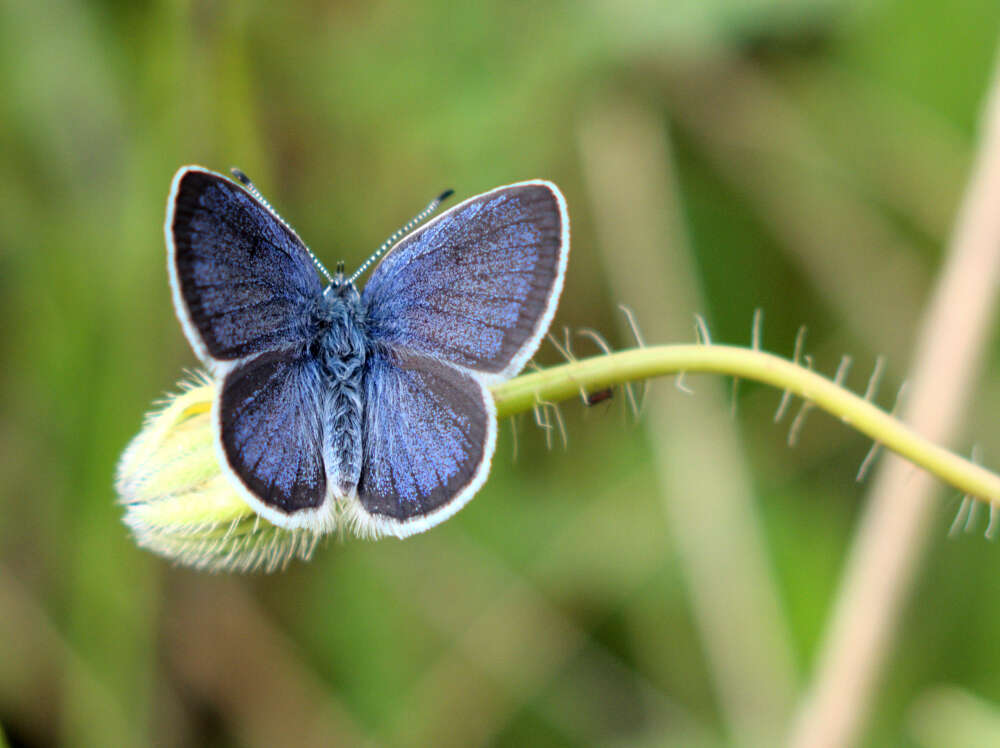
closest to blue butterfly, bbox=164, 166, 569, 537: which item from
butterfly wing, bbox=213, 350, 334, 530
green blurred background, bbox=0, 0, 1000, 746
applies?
butterfly wing, bbox=213, 350, 334, 530

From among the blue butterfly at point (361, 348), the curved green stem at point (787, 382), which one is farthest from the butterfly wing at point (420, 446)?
the curved green stem at point (787, 382)

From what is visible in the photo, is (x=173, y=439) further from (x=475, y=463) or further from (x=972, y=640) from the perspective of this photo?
(x=972, y=640)

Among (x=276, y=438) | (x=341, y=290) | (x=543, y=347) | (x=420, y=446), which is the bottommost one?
(x=543, y=347)

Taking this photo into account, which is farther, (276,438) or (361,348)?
(361,348)

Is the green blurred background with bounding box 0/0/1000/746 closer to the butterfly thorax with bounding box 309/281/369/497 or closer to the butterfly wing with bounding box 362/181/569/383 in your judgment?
the butterfly thorax with bounding box 309/281/369/497

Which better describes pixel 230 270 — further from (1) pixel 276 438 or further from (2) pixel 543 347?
(2) pixel 543 347

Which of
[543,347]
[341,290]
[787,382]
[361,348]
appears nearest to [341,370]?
[361,348]
